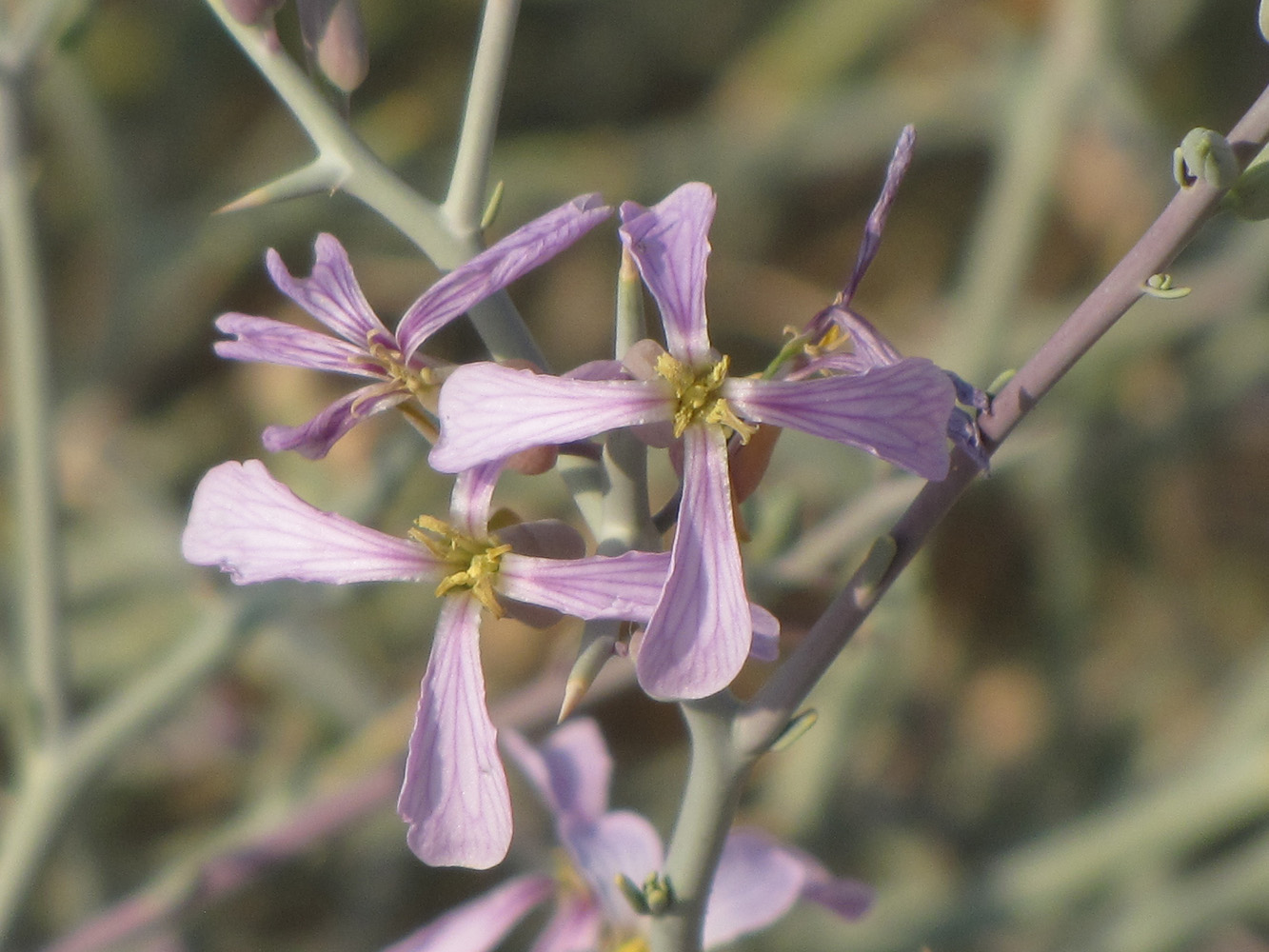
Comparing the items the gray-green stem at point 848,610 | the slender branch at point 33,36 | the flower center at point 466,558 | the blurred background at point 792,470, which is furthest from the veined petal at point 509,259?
the slender branch at point 33,36

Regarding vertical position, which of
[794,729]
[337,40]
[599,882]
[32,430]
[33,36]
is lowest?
[794,729]

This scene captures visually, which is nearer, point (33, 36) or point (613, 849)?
point (613, 849)

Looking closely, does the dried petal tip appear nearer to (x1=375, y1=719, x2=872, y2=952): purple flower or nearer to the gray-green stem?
the gray-green stem

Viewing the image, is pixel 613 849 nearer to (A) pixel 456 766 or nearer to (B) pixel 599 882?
(B) pixel 599 882

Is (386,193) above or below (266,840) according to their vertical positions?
below

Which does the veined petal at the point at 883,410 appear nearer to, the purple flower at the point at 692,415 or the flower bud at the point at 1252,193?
the purple flower at the point at 692,415

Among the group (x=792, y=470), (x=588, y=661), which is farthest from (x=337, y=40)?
(x=792, y=470)
